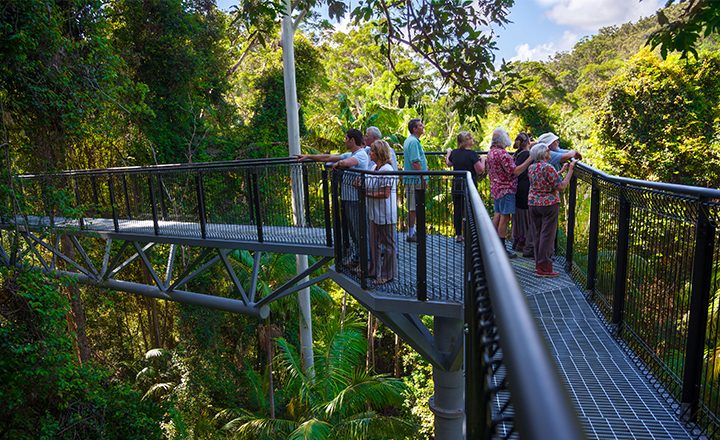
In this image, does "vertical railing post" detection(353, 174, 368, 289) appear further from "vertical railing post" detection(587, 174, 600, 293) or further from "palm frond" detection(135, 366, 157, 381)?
"palm frond" detection(135, 366, 157, 381)

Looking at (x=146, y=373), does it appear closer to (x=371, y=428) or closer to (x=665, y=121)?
(x=371, y=428)

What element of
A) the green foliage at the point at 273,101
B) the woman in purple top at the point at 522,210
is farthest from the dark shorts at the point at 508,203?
the green foliage at the point at 273,101

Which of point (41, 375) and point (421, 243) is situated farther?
point (41, 375)

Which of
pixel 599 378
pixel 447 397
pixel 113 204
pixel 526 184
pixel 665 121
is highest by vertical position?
pixel 665 121

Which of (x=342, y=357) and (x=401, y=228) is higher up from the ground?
(x=401, y=228)

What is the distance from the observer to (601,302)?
202 inches

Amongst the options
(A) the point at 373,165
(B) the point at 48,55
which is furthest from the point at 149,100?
(A) the point at 373,165

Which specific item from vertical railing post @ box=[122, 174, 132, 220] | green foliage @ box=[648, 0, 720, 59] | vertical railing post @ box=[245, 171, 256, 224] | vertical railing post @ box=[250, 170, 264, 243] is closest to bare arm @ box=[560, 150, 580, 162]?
green foliage @ box=[648, 0, 720, 59]

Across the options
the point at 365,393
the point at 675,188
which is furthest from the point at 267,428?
the point at 675,188

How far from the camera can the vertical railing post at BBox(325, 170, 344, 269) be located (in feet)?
21.6

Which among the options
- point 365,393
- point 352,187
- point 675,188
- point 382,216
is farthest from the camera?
point 365,393

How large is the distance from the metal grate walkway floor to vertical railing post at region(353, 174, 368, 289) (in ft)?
5.97

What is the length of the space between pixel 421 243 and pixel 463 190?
70 centimetres

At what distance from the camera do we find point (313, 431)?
888cm
